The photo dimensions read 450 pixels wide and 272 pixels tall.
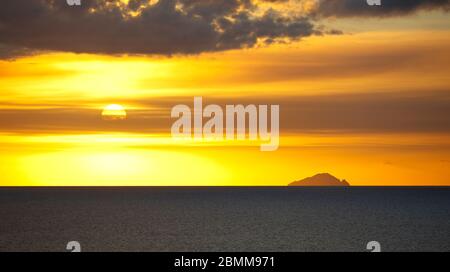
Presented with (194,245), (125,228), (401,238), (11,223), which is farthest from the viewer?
(11,223)

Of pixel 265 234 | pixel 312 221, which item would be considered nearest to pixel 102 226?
pixel 265 234

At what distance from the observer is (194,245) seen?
95.2 metres

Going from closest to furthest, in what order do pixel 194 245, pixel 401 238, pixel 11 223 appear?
pixel 194 245, pixel 401 238, pixel 11 223

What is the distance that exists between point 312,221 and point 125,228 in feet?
143

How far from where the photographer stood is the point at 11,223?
462 feet

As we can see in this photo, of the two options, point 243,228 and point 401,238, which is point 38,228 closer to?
point 243,228
